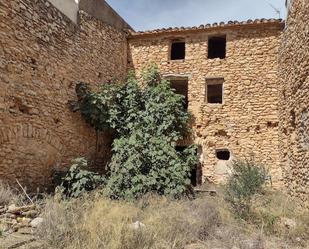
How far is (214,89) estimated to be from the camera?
514 inches

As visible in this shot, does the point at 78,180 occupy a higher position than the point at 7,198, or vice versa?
the point at 78,180

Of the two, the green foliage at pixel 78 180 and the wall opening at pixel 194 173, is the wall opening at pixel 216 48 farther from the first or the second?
the green foliage at pixel 78 180

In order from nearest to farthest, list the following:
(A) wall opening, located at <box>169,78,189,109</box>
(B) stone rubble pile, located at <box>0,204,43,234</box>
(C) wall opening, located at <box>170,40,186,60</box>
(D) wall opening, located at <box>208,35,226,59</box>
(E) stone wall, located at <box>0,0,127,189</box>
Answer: (B) stone rubble pile, located at <box>0,204,43,234</box> → (E) stone wall, located at <box>0,0,127,189</box> → (A) wall opening, located at <box>169,78,189,109</box> → (D) wall opening, located at <box>208,35,226,59</box> → (C) wall opening, located at <box>170,40,186,60</box>

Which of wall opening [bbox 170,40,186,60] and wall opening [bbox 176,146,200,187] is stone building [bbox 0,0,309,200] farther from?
wall opening [bbox 176,146,200,187]

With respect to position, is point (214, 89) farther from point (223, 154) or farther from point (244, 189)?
point (244, 189)

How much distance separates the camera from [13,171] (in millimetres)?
7340

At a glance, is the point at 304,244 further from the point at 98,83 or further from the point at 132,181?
the point at 98,83

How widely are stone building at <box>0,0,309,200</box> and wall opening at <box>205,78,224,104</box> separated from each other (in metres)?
0.04

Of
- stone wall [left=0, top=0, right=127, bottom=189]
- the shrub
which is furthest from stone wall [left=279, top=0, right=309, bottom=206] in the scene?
the shrub

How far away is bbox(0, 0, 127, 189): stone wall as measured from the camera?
23.6 feet

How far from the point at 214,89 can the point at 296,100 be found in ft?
16.1

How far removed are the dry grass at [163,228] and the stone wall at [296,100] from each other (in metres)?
1.35

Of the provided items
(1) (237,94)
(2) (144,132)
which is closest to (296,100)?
(1) (237,94)

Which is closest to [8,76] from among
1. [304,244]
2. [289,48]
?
[304,244]
